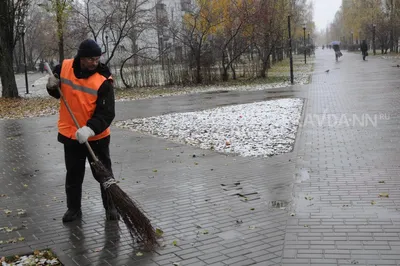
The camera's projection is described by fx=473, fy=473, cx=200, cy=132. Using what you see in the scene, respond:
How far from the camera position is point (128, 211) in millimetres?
4605

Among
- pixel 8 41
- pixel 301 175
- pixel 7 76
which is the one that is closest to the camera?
pixel 301 175

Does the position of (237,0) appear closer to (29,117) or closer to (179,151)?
(29,117)

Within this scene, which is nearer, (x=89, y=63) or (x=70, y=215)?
(x=89, y=63)

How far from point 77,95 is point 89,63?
358 mm

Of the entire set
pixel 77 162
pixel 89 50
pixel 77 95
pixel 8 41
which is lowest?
pixel 77 162

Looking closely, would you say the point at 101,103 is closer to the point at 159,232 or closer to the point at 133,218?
the point at 133,218

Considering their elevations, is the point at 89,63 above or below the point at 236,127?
above

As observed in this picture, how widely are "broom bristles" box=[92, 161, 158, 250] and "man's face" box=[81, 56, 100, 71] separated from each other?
3.38 feet

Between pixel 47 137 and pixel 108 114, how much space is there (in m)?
7.48

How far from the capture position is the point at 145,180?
23.1 ft

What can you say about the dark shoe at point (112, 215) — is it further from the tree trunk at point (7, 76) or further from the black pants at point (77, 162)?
the tree trunk at point (7, 76)

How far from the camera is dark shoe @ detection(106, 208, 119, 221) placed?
17.1 feet

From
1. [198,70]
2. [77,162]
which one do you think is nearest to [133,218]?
[77,162]

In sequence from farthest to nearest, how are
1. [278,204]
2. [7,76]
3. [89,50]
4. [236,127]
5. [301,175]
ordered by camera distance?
[7,76]
[236,127]
[301,175]
[278,204]
[89,50]
